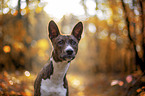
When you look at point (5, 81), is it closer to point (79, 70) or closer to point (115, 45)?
point (115, 45)

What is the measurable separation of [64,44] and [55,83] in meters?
1.00

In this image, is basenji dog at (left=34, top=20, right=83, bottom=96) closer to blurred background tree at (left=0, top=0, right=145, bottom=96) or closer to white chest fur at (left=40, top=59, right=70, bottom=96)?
white chest fur at (left=40, top=59, right=70, bottom=96)

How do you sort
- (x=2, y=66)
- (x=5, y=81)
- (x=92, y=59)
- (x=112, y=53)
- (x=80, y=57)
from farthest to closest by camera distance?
1. (x=80, y=57)
2. (x=92, y=59)
3. (x=112, y=53)
4. (x=2, y=66)
5. (x=5, y=81)

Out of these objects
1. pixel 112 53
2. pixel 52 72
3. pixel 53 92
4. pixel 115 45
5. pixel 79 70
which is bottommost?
pixel 79 70

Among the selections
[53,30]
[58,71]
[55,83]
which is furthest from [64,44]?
[55,83]

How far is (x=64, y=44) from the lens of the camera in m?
3.46

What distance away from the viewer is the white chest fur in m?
3.45

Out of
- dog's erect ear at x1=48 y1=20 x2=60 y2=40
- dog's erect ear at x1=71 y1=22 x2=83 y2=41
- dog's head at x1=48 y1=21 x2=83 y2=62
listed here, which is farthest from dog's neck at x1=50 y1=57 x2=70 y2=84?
dog's erect ear at x1=71 y1=22 x2=83 y2=41

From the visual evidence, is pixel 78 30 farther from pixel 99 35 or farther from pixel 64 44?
pixel 99 35

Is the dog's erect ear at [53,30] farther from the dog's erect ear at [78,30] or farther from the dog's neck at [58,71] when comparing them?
the dog's neck at [58,71]

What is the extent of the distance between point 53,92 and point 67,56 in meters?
0.96

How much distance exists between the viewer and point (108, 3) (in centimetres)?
1045

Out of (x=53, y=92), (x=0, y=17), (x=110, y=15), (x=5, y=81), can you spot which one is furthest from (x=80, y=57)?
(x=53, y=92)

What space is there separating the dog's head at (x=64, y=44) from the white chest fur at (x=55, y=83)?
211mm
